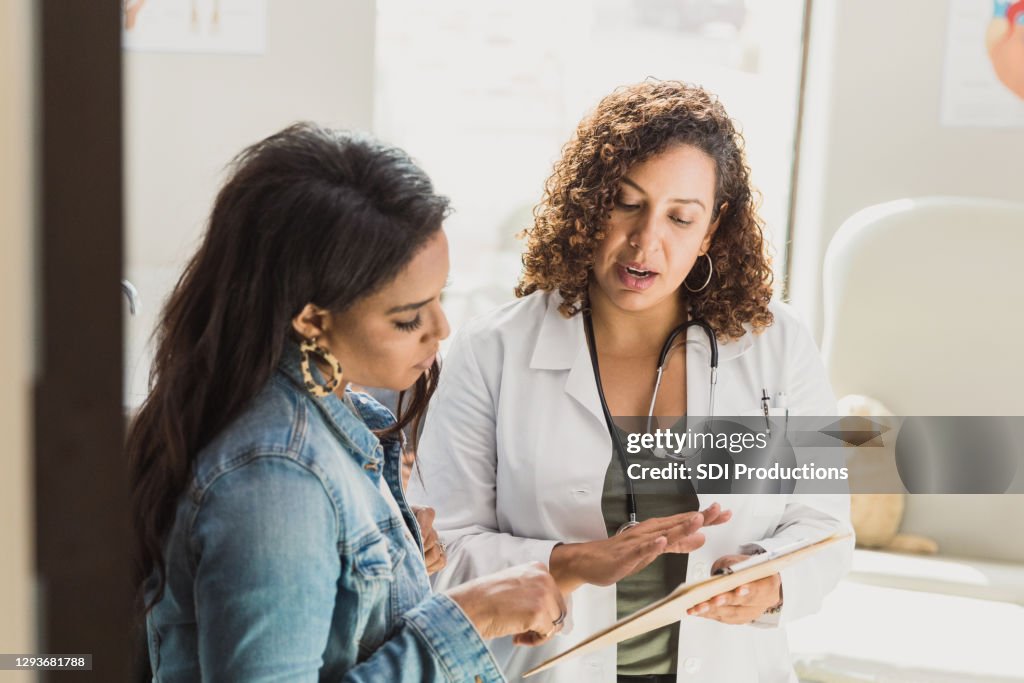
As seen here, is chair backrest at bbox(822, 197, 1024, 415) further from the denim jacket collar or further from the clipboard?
the denim jacket collar

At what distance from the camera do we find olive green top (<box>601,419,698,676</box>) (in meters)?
1.10

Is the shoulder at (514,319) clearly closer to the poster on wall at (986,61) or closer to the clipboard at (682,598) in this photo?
the clipboard at (682,598)

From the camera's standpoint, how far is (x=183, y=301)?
650 mm

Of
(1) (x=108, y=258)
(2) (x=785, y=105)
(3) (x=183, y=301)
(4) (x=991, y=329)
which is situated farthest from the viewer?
(2) (x=785, y=105)

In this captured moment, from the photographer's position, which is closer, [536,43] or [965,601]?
[965,601]

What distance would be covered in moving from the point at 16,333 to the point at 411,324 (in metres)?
0.29

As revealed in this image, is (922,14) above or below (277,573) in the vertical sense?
above

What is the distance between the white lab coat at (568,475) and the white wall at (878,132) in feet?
2.30

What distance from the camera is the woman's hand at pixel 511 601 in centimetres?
75

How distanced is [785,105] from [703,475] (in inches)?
36.9

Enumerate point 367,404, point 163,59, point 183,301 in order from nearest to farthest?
1. point 183,301
2. point 367,404
3. point 163,59

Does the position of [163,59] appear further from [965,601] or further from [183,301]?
[965,601]

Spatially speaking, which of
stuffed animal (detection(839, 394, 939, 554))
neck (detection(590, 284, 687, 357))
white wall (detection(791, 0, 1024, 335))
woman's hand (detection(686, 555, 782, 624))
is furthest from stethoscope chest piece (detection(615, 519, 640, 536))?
white wall (detection(791, 0, 1024, 335))

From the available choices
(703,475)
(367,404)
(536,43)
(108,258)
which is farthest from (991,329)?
(108,258)
